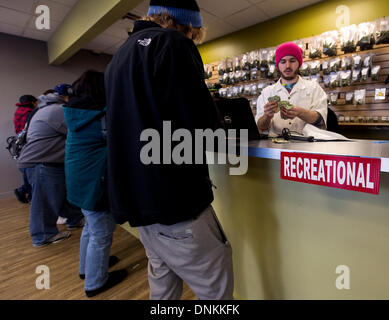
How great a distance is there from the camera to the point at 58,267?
226cm

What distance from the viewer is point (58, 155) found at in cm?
249

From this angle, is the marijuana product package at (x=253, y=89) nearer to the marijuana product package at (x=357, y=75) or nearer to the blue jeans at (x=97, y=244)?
the marijuana product package at (x=357, y=75)

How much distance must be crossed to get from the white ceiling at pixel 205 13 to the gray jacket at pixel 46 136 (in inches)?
84.6

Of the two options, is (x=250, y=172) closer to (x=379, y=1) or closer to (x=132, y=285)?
(x=132, y=285)

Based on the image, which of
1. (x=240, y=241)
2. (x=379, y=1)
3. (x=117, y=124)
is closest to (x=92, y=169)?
(x=117, y=124)

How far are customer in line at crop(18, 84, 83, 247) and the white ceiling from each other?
2.19 meters

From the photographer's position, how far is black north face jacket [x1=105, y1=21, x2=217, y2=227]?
81 cm

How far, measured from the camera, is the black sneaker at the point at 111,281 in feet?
5.92

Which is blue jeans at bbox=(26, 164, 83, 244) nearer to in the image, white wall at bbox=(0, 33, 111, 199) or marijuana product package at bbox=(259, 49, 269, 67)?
white wall at bbox=(0, 33, 111, 199)

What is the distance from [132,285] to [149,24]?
76.5 inches

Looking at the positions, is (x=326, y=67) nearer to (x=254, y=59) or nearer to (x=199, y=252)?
(x=254, y=59)

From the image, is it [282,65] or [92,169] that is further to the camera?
[282,65]

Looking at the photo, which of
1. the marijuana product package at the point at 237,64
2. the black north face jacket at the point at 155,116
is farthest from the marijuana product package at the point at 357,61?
the black north face jacket at the point at 155,116
